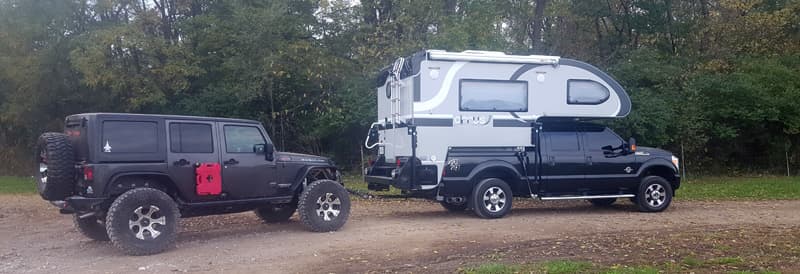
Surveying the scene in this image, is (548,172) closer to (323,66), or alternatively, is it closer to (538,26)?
(323,66)

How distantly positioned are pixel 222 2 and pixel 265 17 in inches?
154

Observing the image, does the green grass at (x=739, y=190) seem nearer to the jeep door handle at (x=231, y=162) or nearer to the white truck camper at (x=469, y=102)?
the white truck camper at (x=469, y=102)

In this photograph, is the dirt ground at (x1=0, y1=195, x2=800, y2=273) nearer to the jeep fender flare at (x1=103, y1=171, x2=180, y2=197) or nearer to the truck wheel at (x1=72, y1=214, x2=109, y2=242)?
the truck wheel at (x1=72, y1=214, x2=109, y2=242)

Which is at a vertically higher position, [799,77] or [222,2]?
[222,2]

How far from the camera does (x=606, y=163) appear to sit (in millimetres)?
13266

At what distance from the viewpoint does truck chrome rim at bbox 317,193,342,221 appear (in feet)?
36.0

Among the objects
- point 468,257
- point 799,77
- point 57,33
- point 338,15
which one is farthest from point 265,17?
point 799,77

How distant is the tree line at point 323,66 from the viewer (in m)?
22.4

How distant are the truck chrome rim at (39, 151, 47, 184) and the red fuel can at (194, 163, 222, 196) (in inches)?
71.0

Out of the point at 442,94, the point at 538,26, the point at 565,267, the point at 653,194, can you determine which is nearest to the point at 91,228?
the point at 442,94

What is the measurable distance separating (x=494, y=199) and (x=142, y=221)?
19.2 feet

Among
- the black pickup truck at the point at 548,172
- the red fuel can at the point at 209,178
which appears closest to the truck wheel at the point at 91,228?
the red fuel can at the point at 209,178

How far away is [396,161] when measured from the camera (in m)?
12.5

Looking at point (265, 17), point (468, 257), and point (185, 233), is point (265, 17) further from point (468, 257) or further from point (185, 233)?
point (468, 257)
